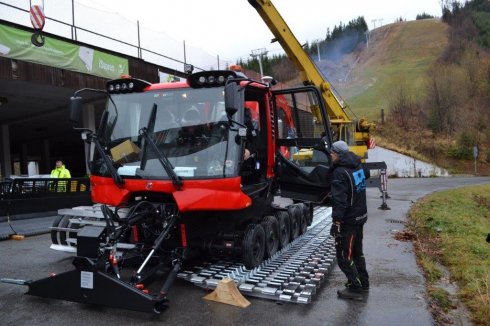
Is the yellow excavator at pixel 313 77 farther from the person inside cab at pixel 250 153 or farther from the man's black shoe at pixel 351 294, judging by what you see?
the man's black shoe at pixel 351 294

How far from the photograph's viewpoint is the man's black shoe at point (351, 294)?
16.1 ft

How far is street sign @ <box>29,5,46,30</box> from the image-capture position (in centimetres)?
1207

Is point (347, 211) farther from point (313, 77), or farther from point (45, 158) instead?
point (45, 158)

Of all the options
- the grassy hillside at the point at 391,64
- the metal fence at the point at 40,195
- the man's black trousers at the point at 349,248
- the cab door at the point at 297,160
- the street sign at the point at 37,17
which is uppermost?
the grassy hillside at the point at 391,64

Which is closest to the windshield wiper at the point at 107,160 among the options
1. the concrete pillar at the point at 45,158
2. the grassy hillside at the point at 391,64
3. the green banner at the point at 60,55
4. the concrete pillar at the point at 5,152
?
the green banner at the point at 60,55

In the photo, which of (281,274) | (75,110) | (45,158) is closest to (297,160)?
(281,274)

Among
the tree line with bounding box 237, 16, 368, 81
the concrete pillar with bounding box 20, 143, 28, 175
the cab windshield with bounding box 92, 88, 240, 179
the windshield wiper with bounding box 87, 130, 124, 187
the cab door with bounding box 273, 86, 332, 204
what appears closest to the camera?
the cab windshield with bounding box 92, 88, 240, 179

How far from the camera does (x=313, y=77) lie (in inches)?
553

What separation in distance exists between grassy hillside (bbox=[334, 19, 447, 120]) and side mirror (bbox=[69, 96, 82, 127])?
4474cm

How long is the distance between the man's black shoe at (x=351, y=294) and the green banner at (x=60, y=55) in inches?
409

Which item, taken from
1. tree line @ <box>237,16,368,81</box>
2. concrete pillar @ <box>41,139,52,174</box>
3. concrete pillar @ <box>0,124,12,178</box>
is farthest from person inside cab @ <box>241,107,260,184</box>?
tree line @ <box>237,16,368,81</box>

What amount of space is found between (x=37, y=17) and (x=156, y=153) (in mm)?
9229

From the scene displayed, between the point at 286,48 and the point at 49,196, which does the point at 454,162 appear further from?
the point at 49,196

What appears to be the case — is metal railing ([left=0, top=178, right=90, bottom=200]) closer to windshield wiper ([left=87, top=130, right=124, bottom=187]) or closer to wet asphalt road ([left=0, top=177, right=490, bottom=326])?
wet asphalt road ([left=0, top=177, right=490, bottom=326])
